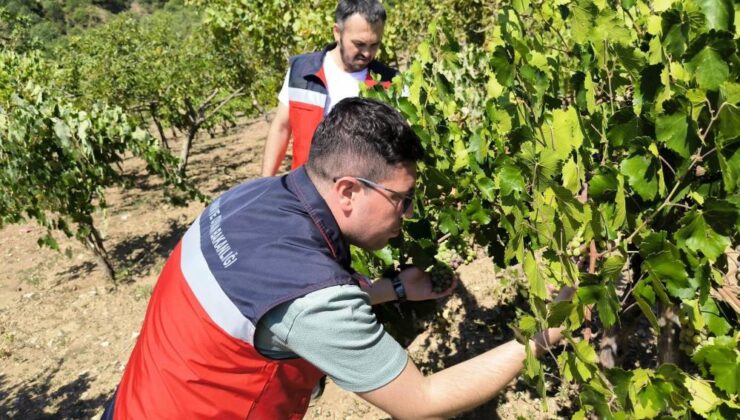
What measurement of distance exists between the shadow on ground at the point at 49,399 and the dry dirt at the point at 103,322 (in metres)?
0.01

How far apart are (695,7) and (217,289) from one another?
131 centimetres

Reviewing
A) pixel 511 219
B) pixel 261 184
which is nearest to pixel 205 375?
pixel 261 184

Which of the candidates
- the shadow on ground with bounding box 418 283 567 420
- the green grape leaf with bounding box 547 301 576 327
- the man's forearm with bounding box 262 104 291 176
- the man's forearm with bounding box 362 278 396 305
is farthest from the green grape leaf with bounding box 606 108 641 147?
the shadow on ground with bounding box 418 283 567 420

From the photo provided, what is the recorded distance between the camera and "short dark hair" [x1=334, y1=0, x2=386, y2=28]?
115 inches

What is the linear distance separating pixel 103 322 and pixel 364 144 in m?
5.38

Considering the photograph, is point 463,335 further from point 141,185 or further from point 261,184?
point 141,185

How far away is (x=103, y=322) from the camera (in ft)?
18.8

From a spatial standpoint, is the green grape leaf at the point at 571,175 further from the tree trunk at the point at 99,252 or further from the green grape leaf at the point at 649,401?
the tree trunk at the point at 99,252

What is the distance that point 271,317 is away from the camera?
4.37ft

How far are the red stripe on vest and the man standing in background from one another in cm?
173

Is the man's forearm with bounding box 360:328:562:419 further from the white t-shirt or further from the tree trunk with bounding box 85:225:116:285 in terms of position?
the tree trunk with bounding box 85:225:116:285

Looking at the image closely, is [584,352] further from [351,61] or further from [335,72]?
[335,72]

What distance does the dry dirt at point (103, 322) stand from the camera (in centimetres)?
410

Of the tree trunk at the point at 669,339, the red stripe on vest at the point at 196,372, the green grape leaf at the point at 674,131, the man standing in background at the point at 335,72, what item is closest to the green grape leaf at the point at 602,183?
the green grape leaf at the point at 674,131
